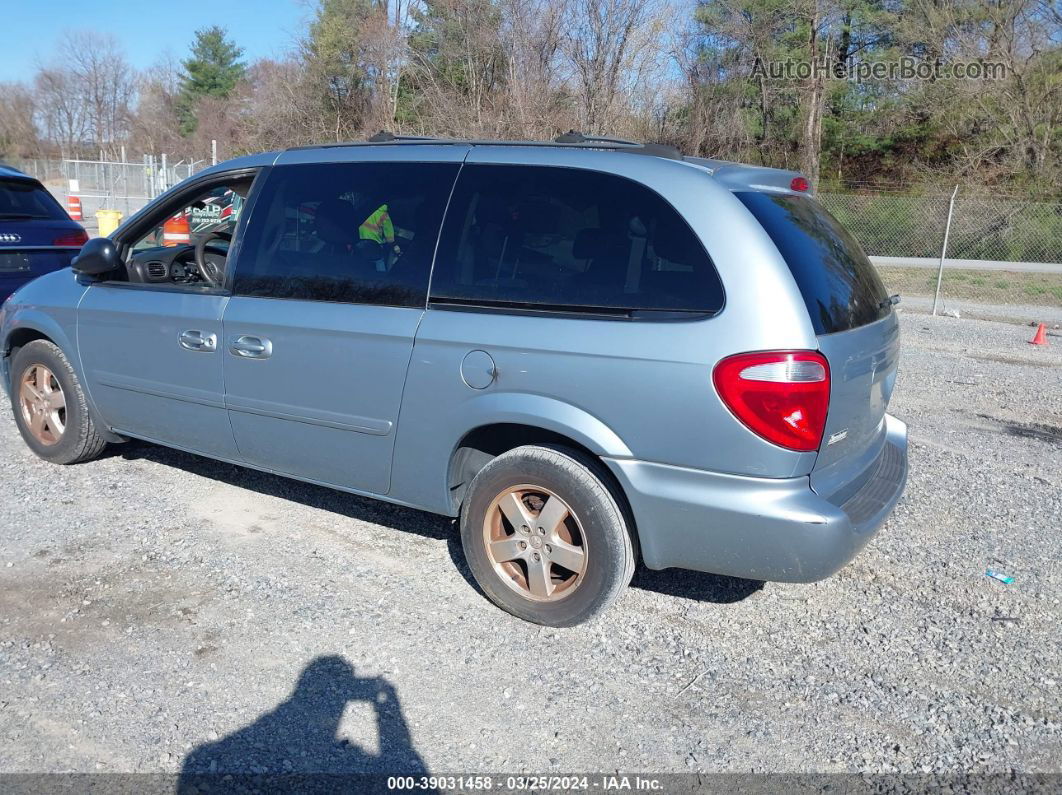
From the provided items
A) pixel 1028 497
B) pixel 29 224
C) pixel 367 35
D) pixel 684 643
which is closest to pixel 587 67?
pixel 367 35

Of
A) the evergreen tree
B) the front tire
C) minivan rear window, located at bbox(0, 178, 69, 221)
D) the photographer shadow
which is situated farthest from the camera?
the evergreen tree

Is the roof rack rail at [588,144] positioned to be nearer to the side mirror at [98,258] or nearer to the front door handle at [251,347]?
the front door handle at [251,347]

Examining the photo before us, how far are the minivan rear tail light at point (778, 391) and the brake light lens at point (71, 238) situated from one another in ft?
23.4

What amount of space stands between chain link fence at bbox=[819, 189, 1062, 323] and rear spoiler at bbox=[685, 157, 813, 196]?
53.9 feet

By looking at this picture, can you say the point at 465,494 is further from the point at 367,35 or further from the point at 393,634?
the point at 367,35

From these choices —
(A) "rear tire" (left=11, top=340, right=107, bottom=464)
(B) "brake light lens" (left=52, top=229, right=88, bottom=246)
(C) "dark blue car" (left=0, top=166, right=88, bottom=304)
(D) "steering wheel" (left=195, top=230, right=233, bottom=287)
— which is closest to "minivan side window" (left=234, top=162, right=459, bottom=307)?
(D) "steering wheel" (left=195, top=230, right=233, bottom=287)

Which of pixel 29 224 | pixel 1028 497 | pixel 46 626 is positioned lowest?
pixel 46 626

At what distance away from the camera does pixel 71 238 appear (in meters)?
8.41

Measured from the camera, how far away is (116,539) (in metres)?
4.50

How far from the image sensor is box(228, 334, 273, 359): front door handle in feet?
14.0

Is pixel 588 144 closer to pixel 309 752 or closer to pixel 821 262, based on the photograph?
pixel 821 262

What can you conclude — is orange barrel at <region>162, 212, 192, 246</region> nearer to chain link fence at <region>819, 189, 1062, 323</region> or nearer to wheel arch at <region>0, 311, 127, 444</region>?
wheel arch at <region>0, 311, 127, 444</region>

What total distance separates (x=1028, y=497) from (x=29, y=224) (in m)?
8.25

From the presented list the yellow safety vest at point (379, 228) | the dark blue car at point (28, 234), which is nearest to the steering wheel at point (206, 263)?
the yellow safety vest at point (379, 228)
